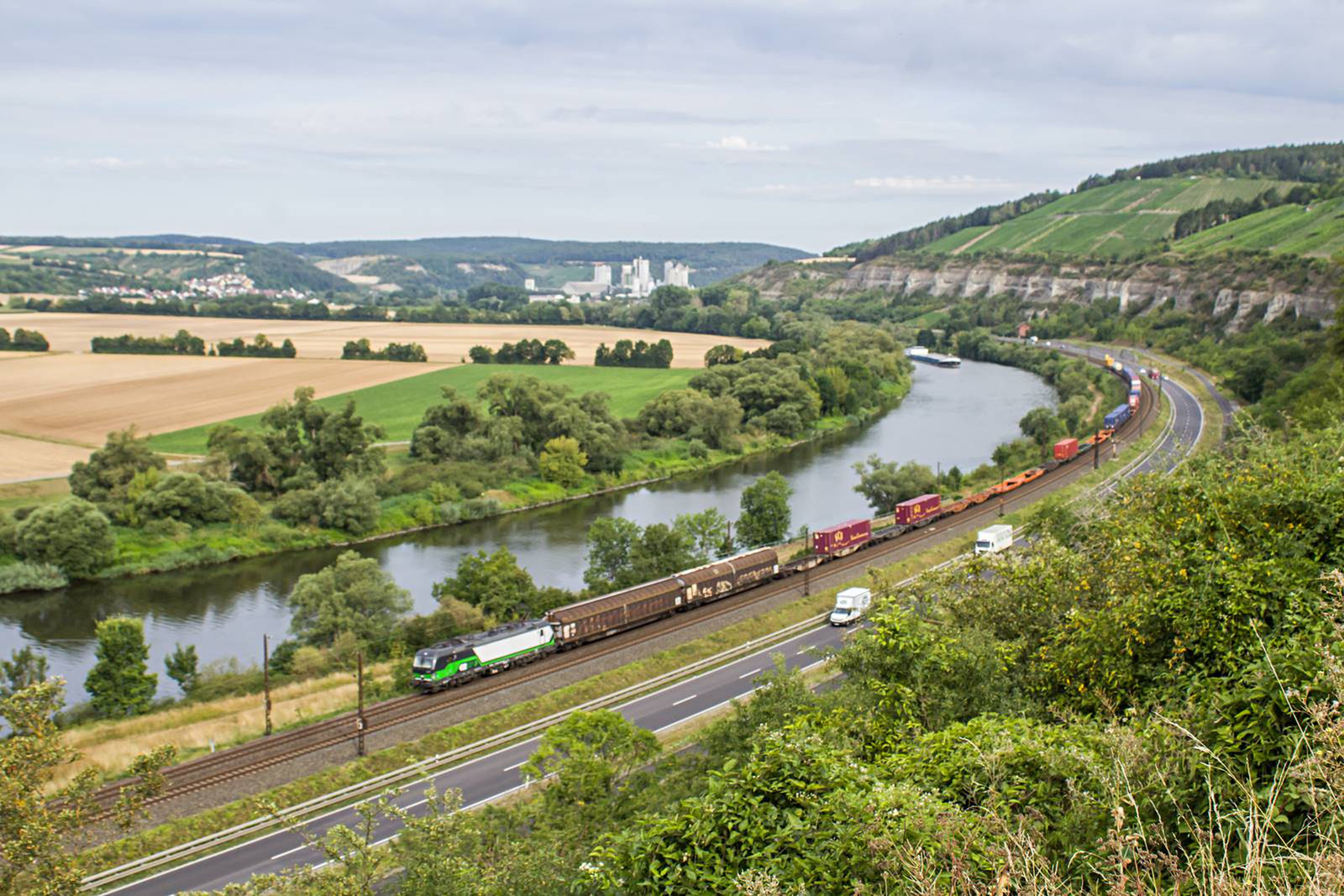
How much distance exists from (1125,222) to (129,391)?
534 feet

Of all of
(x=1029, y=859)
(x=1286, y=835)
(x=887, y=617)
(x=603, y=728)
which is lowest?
(x=603, y=728)

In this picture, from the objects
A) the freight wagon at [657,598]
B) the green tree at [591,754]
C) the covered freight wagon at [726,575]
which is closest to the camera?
the green tree at [591,754]

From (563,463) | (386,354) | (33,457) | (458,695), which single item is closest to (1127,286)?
(386,354)

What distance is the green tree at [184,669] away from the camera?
3155cm

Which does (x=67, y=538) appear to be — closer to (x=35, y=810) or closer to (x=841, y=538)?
(x=841, y=538)

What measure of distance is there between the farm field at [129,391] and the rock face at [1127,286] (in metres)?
80.5

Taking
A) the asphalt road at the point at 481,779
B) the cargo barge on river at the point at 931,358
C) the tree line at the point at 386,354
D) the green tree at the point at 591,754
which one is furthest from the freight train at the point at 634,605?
the cargo barge on river at the point at 931,358

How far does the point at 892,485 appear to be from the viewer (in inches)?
2119

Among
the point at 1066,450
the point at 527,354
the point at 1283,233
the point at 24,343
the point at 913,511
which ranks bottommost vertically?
the point at 913,511

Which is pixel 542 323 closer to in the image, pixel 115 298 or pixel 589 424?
pixel 115 298

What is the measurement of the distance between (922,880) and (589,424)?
61072 millimetres

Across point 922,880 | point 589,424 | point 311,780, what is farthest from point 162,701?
point 589,424

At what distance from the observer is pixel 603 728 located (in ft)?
63.2

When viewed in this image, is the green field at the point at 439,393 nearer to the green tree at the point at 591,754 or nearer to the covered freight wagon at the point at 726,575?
the covered freight wagon at the point at 726,575
